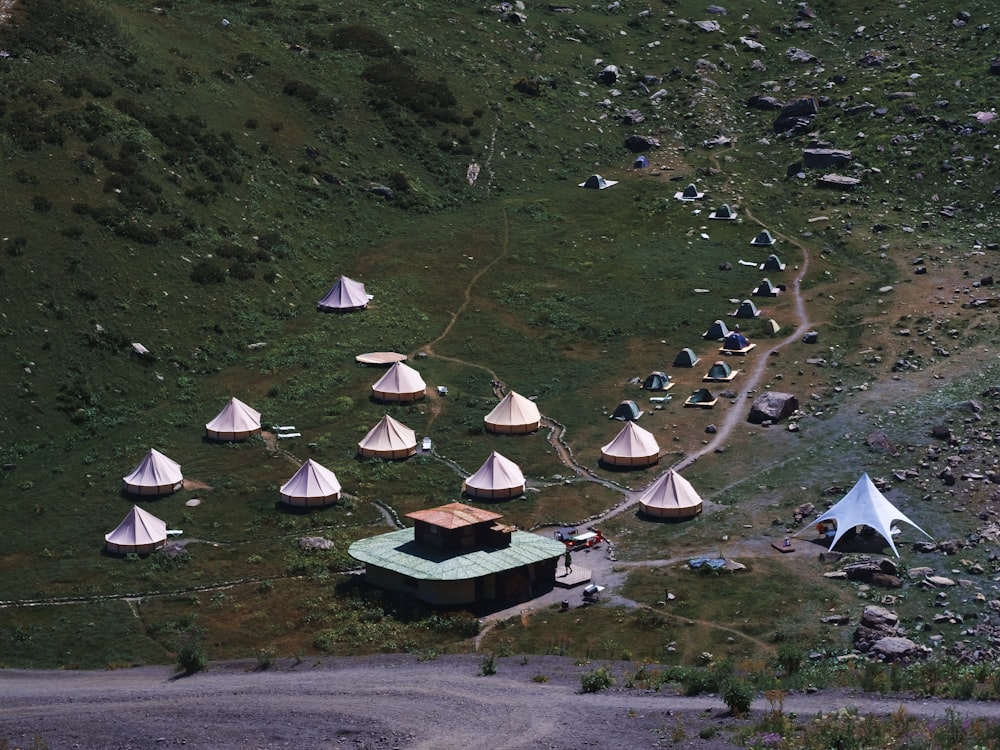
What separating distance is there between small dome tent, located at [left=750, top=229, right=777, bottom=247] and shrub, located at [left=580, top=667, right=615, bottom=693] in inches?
2879

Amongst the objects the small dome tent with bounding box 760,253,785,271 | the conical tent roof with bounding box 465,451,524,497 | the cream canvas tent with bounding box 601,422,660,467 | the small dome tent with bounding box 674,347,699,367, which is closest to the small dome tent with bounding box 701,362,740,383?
the small dome tent with bounding box 674,347,699,367

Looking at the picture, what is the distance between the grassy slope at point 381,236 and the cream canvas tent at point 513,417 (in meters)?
1.32

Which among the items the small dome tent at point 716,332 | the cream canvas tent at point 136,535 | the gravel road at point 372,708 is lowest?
the gravel road at point 372,708

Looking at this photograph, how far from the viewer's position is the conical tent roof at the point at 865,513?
76312mm

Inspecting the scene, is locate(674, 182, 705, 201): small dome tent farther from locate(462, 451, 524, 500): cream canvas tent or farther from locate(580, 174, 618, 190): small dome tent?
locate(462, 451, 524, 500): cream canvas tent

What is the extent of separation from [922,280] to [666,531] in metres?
47.0

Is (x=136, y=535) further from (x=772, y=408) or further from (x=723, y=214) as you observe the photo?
(x=723, y=214)

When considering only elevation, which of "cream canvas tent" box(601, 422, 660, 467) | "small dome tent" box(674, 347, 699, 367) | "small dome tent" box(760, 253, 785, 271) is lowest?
"cream canvas tent" box(601, 422, 660, 467)

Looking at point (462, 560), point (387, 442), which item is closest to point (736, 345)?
point (387, 442)

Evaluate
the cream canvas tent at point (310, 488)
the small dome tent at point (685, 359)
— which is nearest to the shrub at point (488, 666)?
the cream canvas tent at point (310, 488)

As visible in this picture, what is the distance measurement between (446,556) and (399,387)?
2670 cm

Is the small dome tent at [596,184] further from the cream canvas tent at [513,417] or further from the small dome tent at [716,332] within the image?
the cream canvas tent at [513,417]

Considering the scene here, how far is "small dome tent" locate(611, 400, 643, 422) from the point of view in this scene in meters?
96.6

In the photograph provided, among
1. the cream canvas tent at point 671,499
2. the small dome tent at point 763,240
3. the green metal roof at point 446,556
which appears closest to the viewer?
the green metal roof at point 446,556
